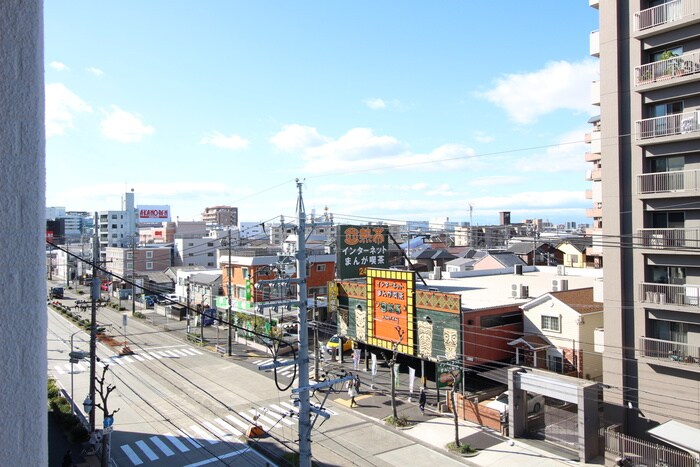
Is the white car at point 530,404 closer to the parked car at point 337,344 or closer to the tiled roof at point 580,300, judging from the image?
the tiled roof at point 580,300

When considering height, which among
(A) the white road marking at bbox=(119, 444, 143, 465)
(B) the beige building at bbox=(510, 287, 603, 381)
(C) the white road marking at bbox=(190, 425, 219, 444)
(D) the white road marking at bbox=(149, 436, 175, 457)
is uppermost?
(B) the beige building at bbox=(510, 287, 603, 381)

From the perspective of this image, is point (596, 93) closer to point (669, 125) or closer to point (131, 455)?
point (669, 125)

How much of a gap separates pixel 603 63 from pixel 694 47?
3282 millimetres

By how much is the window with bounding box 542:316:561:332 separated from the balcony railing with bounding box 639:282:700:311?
792 cm

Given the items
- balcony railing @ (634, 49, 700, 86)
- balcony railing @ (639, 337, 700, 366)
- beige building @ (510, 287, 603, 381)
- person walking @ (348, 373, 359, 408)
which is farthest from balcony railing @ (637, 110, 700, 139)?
person walking @ (348, 373, 359, 408)

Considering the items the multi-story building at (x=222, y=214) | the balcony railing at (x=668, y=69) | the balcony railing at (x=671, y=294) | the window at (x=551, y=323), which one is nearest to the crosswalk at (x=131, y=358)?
the window at (x=551, y=323)

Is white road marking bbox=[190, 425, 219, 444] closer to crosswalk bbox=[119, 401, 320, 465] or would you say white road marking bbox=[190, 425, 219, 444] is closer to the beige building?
crosswalk bbox=[119, 401, 320, 465]

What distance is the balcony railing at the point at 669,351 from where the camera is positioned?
63.8 ft

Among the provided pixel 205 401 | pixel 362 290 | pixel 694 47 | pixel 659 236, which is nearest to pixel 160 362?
pixel 205 401

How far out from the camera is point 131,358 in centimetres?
3894

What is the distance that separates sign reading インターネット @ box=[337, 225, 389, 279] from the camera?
1313 inches

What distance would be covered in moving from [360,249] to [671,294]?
1854 cm

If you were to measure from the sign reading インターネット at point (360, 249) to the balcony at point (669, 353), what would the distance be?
17.3m

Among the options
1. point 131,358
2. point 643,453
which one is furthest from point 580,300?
point 131,358
